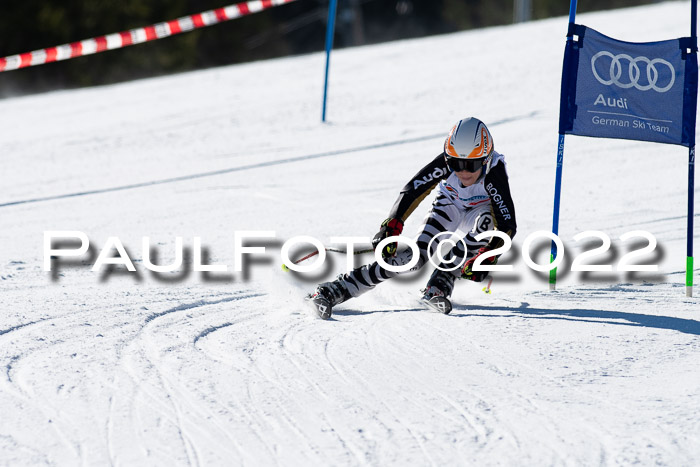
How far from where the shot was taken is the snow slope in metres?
3.93

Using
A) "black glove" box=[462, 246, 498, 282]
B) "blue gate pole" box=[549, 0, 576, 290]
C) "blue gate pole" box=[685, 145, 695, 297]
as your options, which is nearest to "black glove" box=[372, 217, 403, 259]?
"black glove" box=[462, 246, 498, 282]

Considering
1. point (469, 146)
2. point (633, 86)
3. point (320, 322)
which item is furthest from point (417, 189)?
point (633, 86)

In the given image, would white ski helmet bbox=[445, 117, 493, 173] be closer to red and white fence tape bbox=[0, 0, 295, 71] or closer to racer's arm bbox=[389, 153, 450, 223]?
racer's arm bbox=[389, 153, 450, 223]

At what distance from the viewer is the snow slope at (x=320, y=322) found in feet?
12.9

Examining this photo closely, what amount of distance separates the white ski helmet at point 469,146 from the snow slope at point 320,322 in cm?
97

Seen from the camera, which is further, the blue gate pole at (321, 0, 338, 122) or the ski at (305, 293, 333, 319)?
the blue gate pole at (321, 0, 338, 122)

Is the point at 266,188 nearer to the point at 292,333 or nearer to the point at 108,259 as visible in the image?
the point at 108,259

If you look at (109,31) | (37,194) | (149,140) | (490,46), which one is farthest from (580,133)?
(109,31)

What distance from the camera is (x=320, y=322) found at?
5.77m

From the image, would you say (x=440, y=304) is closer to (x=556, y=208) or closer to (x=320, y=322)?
(x=320, y=322)

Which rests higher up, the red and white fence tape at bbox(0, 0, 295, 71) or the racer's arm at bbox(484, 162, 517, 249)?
the red and white fence tape at bbox(0, 0, 295, 71)

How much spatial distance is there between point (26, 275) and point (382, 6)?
35.3 m

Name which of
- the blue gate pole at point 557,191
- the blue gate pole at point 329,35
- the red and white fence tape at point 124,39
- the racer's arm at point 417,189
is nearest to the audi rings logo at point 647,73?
the blue gate pole at point 557,191

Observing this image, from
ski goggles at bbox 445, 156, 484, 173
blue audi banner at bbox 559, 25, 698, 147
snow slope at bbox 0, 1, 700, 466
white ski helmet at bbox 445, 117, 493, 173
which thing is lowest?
snow slope at bbox 0, 1, 700, 466
